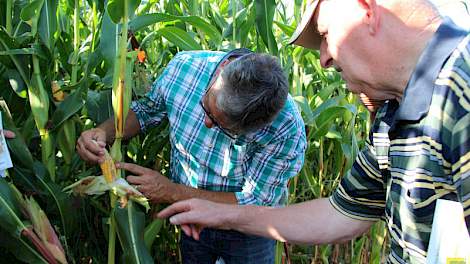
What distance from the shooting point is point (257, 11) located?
1.78m

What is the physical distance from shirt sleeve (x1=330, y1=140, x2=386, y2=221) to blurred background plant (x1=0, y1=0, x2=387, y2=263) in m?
0.55

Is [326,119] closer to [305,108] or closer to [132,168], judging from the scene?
[305,108]

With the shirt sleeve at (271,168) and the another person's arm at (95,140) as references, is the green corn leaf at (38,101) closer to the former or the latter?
the another person's arm at (95,140)

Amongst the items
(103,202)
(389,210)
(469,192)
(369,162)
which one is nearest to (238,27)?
(103,202)

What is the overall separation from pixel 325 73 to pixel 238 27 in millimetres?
608

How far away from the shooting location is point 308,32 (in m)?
1.25

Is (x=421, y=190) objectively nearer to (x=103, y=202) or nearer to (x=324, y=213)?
(x=324, y=213)

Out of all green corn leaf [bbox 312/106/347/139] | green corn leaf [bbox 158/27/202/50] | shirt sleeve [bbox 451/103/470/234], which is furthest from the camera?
green corn leaf [bbox 312/106/347/139]

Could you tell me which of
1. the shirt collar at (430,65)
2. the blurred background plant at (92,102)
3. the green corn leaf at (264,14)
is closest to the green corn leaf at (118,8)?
the blurred background plant at (92,102)

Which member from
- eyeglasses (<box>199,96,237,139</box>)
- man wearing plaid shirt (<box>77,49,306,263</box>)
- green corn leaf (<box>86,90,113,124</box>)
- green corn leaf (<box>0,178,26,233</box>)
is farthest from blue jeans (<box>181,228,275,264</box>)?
green corn leaf (<box>0,178,26,233</box>)

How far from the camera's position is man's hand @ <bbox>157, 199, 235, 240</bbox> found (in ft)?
4.86

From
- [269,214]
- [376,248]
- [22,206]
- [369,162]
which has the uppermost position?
[369,162]

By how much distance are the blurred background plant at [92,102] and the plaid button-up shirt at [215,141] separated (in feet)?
0.38

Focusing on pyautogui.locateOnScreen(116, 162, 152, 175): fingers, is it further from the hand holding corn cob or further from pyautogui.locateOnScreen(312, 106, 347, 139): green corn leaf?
pyautogui.locateOnScreen(312, 106, 347, 139): green corn leaf
